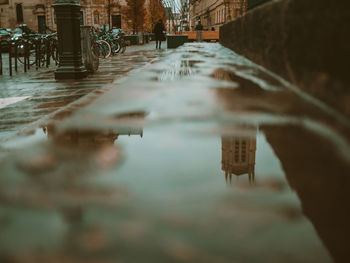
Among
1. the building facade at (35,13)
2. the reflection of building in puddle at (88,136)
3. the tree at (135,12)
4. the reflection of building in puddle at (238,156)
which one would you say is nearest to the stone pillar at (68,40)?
the reflection of building in puddle at (88,136)

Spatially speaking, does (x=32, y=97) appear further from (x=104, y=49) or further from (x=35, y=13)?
(x=35, y=13)

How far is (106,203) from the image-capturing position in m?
1.19

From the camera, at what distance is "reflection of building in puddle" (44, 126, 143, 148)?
1.96 m

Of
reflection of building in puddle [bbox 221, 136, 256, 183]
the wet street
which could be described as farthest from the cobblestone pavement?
reflection of building in puddle [bbox 221, 136, 256, 183]

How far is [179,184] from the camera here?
137 centimetres

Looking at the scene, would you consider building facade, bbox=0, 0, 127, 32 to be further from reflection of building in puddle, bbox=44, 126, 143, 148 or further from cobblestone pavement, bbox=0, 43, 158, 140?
reflection of building in puddle, bbox=44, 126, 143, 148

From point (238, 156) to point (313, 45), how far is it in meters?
1.32

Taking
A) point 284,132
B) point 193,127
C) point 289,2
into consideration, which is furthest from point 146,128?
point 289,2

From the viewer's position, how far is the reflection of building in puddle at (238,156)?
151 cm

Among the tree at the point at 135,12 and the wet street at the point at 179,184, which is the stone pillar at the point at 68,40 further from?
the tree at the point at 135,12

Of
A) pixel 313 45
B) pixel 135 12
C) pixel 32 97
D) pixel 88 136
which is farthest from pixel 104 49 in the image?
pixel 135 12

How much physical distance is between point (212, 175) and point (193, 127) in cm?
81

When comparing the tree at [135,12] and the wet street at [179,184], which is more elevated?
the tree at [135,12]

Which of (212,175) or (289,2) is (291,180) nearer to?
(212,175)
